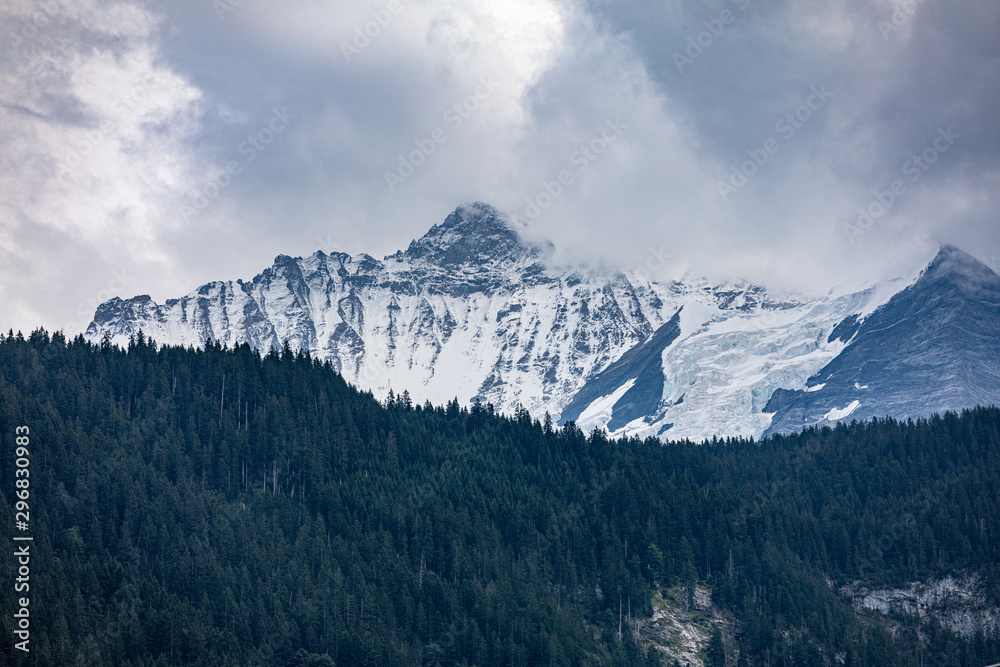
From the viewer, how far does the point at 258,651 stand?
139250 millimetres

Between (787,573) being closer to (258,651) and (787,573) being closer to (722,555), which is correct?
(722,555)

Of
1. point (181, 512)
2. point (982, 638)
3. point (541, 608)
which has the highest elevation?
point (181, 512)

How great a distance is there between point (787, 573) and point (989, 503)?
41.2 metres

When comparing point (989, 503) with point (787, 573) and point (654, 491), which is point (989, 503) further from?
point (654, 491)

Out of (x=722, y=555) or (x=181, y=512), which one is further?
(x=722, y=555)

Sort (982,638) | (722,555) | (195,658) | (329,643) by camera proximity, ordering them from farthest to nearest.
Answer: (722,555)
(982,638)
(329,643)
(195,658)

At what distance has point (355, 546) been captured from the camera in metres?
166

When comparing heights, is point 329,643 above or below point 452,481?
below

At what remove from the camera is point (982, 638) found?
173750 millimetres

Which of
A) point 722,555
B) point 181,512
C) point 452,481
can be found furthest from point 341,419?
point 722,555

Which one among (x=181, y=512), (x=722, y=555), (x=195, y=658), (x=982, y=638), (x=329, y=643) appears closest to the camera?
(x=195, y=658)

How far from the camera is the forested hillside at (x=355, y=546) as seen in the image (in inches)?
5595

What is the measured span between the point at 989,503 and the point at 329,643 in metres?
117

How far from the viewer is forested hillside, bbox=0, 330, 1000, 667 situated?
466ft
